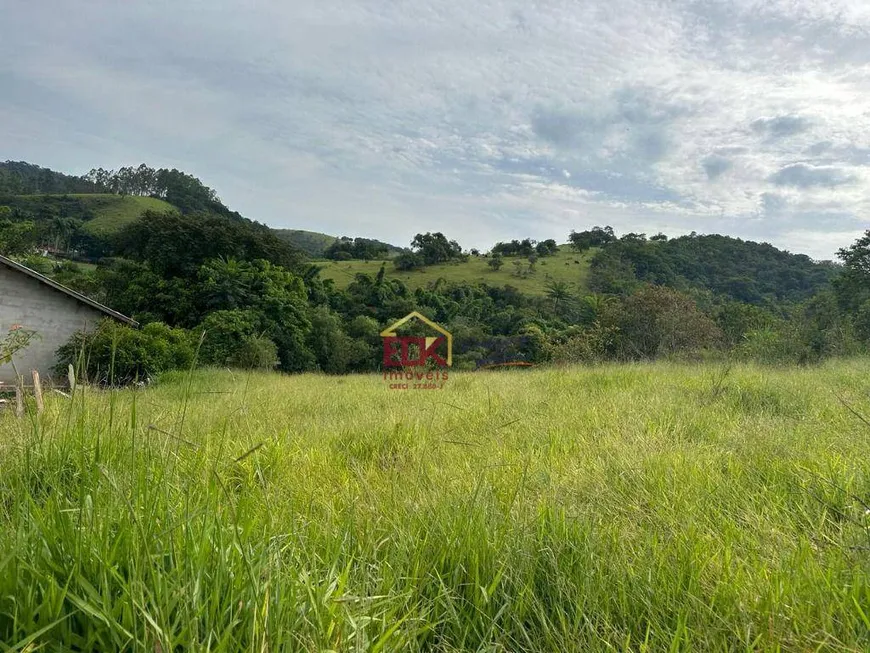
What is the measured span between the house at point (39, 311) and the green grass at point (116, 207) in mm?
51240

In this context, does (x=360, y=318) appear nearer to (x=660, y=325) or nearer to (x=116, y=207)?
(x=660, y=325)

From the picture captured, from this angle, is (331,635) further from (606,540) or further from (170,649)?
(606,540)

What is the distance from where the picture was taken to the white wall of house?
14.0 meters

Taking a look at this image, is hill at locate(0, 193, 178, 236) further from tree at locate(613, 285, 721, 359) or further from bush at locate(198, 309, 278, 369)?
tree at locate(613, 285, 721, 359)

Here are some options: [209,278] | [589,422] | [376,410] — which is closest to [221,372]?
[376,410]

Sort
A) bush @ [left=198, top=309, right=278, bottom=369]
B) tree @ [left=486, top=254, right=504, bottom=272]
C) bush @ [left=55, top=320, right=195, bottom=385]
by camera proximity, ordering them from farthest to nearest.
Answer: tree @ [left=486, top=254, right=504, bottom=272] → bush @ [left=198, top=309, right=278, bottom=369] → bush @ [left=55, top=320, right=195, bottom=385]

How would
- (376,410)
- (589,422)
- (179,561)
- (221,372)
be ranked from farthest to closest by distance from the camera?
(221,372) → (376,410) → (589,422) → (179,561)

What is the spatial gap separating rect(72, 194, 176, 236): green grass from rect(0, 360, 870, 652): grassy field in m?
68.4

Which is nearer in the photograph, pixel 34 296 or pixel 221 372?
pixel 221 372

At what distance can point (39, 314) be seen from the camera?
14.6m

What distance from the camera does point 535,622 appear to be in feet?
4.55

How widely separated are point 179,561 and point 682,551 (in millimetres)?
1627

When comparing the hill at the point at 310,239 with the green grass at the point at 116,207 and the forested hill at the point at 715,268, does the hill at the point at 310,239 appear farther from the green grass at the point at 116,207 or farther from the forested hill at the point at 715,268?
the forested hill at the point at 715,268

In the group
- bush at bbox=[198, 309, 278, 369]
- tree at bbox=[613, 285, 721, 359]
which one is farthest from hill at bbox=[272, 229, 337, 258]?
tree at bbox=[613, 285, 721, 359]
